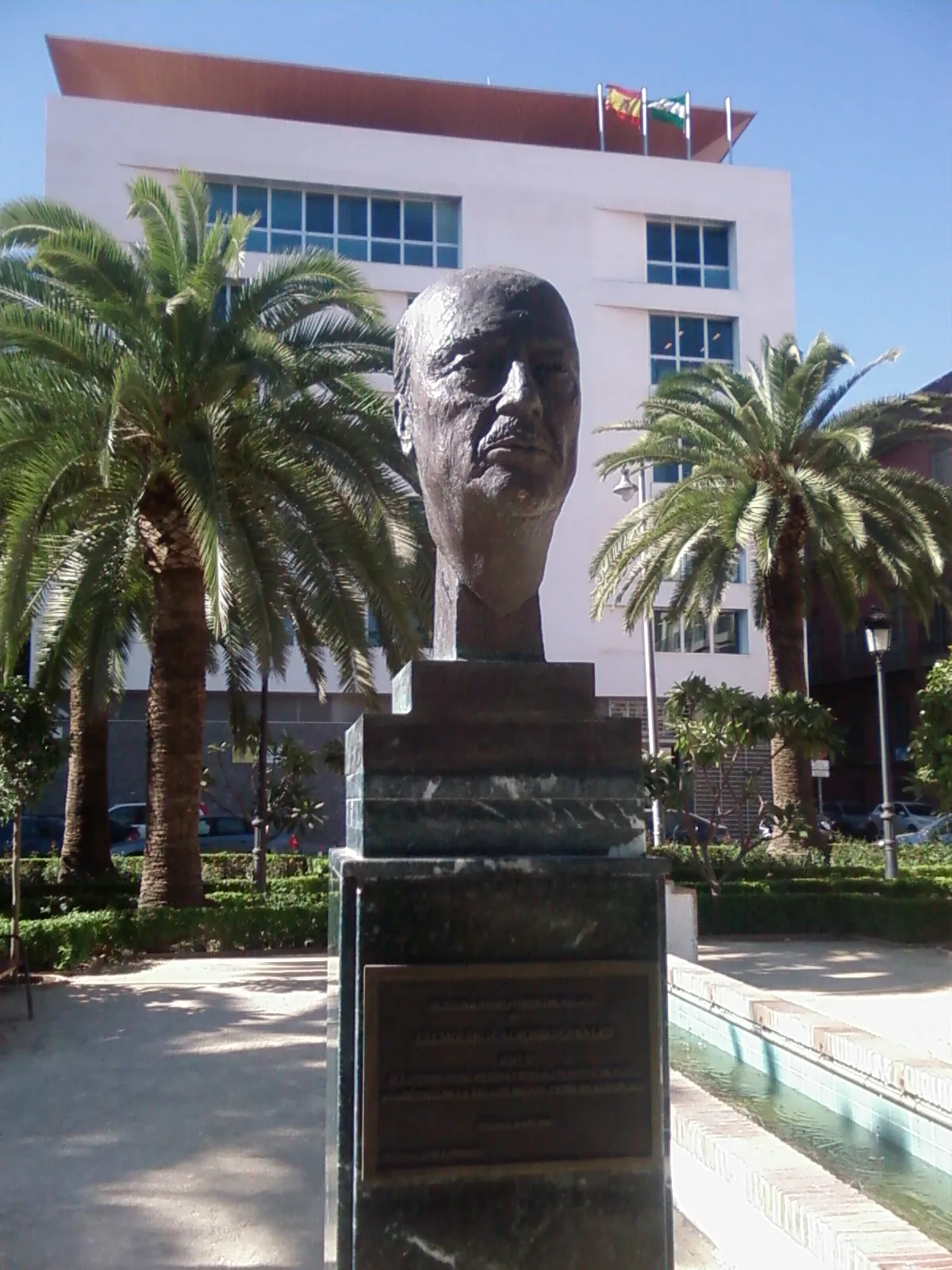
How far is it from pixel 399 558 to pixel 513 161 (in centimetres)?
2164

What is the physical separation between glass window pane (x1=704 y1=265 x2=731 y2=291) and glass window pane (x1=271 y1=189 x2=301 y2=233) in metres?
11.5

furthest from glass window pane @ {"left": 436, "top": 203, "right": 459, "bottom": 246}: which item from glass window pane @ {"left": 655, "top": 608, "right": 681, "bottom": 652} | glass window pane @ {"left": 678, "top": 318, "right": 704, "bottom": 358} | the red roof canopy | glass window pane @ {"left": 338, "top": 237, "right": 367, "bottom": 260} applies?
glass window pane @ {"left": 655, "top": 608, "right": 681, "bottom": 652}

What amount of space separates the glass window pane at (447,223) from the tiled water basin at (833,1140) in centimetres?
2643

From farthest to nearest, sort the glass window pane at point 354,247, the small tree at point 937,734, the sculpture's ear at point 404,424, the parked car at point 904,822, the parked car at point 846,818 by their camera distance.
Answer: the parked car at point 846,818
the parked car at point 904,822
the glass window pane at point 354,247
the small tree at point 937,734
the sculpture's ear at point 404,424

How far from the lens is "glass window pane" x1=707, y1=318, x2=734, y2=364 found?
104ft

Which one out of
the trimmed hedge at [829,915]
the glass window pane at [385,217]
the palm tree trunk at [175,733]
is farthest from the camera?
the glass window pane at [385,217]

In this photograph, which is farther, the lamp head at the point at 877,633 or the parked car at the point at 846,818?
the parked car at the point at 846,818

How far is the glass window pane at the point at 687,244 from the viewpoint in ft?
105

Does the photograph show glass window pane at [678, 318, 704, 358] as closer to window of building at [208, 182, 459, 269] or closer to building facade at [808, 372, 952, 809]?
window of building at [208, 182, 459, 269]

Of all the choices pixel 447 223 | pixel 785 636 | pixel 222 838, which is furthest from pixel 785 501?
pixel 447 223

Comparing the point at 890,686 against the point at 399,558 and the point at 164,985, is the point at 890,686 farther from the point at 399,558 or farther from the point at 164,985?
the point at 164,985

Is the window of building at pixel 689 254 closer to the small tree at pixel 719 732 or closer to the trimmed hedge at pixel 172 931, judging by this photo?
the small tree at pixel 719 732

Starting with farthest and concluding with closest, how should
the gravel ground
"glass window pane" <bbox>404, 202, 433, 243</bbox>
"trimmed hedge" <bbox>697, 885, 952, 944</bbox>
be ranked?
"glass window pane" <bbox>404, 202, 433, 243</bbox>
"trimmed hedge" <bbox>697, 885, 952, 944</bbox>
the gravel ground

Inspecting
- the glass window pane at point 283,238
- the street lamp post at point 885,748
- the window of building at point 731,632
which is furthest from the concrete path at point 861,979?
the glass window pane at point 283,238
